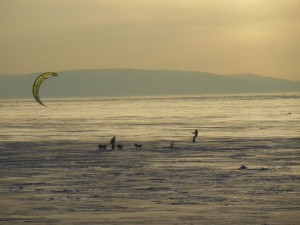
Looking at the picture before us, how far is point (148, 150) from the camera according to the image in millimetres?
37656

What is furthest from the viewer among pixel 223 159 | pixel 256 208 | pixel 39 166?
pixel 223 159

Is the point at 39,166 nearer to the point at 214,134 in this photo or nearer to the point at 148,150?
the point at 148,150

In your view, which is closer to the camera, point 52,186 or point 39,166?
point 52,186

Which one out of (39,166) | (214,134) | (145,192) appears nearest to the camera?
(145,192)

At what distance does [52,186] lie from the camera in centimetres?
2375

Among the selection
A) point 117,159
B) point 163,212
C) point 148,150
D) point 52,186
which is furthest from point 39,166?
point 163,212

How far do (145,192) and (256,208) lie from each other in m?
3.94

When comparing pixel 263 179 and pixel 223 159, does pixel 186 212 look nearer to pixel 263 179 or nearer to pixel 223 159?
pixel 263 179

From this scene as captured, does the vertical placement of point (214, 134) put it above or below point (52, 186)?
above

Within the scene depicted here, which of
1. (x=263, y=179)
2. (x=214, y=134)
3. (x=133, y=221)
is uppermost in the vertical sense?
(x=214, y=134)

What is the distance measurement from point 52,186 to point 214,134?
28.8 meters

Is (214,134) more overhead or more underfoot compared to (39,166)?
more overhead

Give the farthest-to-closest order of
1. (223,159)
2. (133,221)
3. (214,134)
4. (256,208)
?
(214,134)
(223,159)
(256,208)
(133,221)

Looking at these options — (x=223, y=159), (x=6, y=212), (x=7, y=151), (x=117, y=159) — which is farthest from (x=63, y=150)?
(x=6, y=212)
